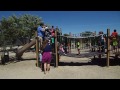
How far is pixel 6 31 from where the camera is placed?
1158 inches

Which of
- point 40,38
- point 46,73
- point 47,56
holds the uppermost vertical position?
point 40,38

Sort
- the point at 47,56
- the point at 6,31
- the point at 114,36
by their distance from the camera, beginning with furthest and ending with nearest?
the point at 6,31
the point at 114,36
the point at 47,56

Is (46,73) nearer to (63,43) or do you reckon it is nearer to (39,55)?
(39,55)

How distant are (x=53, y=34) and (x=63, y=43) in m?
3.41
